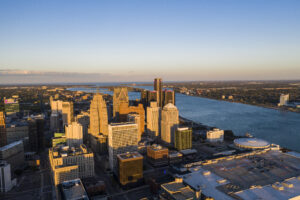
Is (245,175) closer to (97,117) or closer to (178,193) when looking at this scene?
(178,193)

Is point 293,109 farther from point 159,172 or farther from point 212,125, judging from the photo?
point 159,172

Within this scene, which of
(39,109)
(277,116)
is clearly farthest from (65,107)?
(277,116)

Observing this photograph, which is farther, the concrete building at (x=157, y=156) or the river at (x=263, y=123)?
the river at (x=263, y=123)

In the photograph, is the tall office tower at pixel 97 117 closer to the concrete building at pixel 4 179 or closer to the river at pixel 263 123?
the concrete building at pixel 4 179

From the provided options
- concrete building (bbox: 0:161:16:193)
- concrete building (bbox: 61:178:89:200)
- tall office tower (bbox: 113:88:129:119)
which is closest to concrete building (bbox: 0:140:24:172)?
concrete building (bbox: 0:161:16:193)

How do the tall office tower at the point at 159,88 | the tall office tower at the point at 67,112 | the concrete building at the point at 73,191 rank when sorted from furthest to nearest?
1. the tall office tower at the point at 159,88
2. the tall office tower at the point at 67,112
3. the concrete building at the point at 73,191

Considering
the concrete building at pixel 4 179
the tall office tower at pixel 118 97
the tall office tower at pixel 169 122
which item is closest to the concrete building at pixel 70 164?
the concrete building at pixel 4 179
